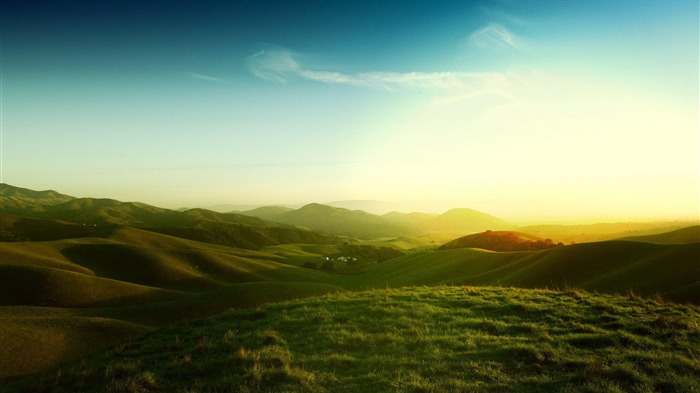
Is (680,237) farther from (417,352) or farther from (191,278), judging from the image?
(191,278)

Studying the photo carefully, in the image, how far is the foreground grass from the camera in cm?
973

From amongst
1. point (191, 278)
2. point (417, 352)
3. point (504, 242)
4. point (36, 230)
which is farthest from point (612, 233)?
point (36, 230)

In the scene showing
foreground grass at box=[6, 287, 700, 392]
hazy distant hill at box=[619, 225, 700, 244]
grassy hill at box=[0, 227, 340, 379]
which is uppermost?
hazy distant hill at box=[619, 225, 700, 244]

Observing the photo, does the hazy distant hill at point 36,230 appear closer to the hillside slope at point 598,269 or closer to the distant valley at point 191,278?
the distant valley at point 191,278

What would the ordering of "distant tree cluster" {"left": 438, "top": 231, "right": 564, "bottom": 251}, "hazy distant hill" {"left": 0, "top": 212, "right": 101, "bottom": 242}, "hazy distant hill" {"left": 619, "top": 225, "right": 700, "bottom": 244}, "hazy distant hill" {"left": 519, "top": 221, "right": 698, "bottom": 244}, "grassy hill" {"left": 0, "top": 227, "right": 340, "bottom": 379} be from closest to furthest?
"grassy hill" {"left": 0, "top": 227, "right": 340, "bottom": 379}
"hazy distant hill" {"left": 619, "top": 225, "right": 700, "bottom": 244}
"distant tree cluster" {"left": 438, "top": 231, "right": 564, "bottom": 251}
"hazy distant hill" {"left": 519, "top": 221, "right": 698, "bottom": 244}
"hazy distant hill" {"left": 0, "top": 212, "right": 101, "bottom": 242}

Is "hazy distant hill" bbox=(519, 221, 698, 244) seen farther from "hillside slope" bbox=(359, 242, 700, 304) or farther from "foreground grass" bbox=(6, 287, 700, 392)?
"foreground grass" bbox=(6, 287, 700, 392)

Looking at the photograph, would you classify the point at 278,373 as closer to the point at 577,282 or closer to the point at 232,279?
the point at 577,282

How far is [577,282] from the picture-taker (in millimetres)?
36750

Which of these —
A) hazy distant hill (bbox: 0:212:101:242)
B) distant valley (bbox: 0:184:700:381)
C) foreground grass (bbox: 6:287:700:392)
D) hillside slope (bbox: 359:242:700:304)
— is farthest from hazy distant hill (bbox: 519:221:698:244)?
hazy distant hill (bbox: 0:212:101:242)

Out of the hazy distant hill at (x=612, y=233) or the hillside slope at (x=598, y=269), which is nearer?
the hillside slope at (x=598, y=269)

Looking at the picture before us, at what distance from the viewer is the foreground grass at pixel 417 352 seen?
9727mm

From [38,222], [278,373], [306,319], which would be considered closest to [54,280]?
[306,319]

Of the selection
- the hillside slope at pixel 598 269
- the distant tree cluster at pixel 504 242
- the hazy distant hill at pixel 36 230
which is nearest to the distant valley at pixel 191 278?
the hillside slope at pixel 598 269

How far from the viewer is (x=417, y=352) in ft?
39.4
